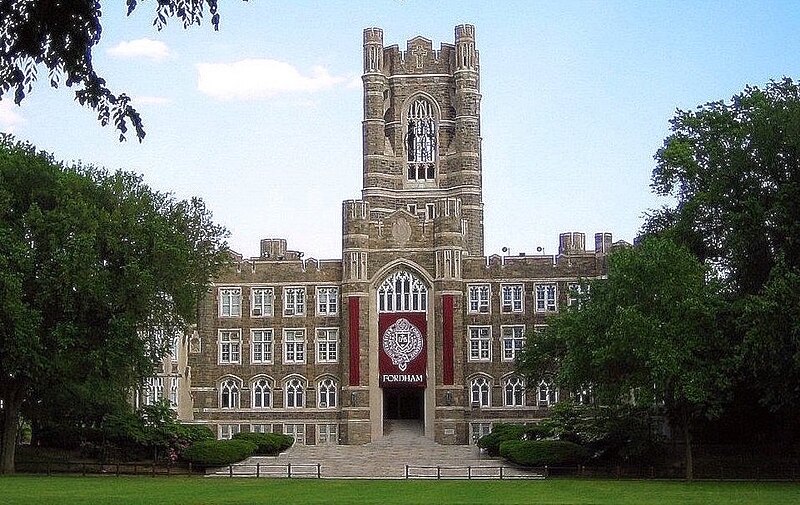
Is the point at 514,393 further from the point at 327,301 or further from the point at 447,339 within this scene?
the point at 327,301

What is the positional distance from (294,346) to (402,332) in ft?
24.9

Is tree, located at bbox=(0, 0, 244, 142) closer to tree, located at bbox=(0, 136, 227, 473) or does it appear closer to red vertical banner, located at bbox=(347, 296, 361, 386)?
tree, located at bbox=(0, 136, 227, 473)

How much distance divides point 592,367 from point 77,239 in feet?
71.0

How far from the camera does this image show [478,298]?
77562mm

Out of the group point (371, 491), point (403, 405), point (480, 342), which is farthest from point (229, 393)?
point (371, 491)


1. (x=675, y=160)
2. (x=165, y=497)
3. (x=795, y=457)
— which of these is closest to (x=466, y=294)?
(x=675, y=160)

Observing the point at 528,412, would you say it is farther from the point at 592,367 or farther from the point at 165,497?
the point at 165,497

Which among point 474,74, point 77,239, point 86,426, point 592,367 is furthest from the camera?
point 474,74

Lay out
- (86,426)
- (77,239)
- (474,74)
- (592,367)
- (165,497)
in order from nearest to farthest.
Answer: (165,497) → (77,239) → (592,367) → (86,426) → (474,74)

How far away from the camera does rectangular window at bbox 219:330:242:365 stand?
7900 centimetres

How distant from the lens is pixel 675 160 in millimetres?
56500

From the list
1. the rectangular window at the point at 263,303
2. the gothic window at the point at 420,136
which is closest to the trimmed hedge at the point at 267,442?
the rectangular window at the point at 263,303

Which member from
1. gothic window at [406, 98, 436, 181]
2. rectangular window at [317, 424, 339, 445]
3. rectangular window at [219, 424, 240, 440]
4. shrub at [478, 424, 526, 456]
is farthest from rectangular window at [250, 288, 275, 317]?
shrub at [478, 424, 526, 456]

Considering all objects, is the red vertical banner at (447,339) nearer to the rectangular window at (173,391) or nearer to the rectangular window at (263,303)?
the rectangular window at (263,303)
